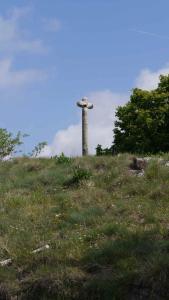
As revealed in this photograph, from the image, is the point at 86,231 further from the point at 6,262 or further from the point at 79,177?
the point at 79,177

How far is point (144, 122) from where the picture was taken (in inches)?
941

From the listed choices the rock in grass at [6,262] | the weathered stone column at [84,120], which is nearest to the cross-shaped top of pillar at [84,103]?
the weathered stone column at [84,120]

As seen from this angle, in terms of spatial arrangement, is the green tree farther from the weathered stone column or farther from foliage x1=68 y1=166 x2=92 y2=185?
foliage x1=68 y1=166 x2=92 y2=185

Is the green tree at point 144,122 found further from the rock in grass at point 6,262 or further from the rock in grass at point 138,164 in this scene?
the rock in grass at point 6,262

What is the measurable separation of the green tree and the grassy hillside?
8.38 m

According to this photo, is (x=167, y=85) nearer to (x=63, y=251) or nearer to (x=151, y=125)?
(x=151, y=125)

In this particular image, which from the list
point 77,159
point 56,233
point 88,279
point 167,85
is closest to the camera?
point 88,279

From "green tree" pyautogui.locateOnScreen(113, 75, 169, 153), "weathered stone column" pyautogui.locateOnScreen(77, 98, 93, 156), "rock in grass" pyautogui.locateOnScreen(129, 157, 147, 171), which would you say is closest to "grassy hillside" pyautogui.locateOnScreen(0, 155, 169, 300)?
"rock in grass" pyautogui.locateOnScreen(129, 157, 147, 171)

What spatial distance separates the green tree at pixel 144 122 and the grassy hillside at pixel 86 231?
27.5ft

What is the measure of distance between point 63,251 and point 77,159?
6.29 m

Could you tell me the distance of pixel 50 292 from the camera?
28.2ft

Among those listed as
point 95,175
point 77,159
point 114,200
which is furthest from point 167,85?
point 114,200

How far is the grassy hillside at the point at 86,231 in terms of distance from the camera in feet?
27.6

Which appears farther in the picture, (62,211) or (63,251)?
(62,211)
